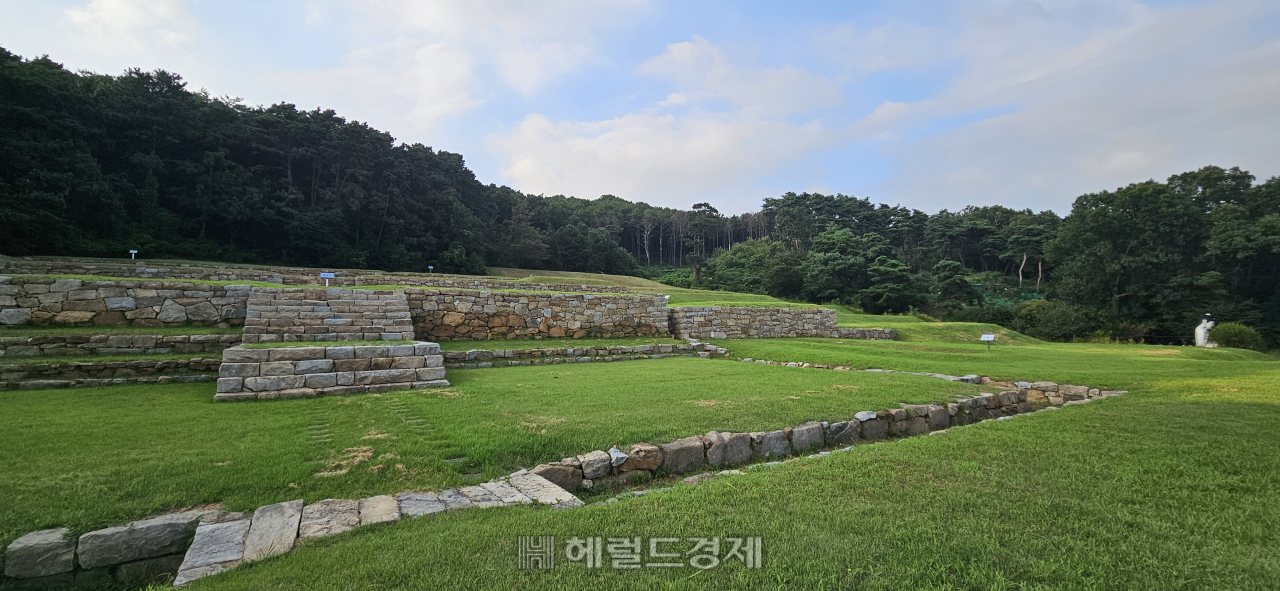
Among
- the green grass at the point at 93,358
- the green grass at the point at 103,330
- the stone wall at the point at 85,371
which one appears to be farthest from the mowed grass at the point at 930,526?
the green grass at the point at 103,330

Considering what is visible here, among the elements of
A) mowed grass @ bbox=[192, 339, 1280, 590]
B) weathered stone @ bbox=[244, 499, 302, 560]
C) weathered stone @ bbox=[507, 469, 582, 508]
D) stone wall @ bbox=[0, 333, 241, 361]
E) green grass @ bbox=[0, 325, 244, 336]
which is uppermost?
green grass @ bbox=[0, 325, 244, 336]

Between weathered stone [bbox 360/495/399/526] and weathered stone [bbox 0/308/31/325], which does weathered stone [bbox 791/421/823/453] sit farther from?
weathered stone [bbox 0/308/31/325]

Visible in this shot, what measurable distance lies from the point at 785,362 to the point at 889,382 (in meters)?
3.85

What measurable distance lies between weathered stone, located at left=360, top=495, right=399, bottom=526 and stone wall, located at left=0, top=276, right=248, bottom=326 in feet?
26.3

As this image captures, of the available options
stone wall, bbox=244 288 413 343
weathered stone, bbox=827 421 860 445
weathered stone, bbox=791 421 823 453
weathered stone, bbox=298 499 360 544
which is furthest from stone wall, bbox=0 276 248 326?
weathered stone, bbox=827 421 860 445

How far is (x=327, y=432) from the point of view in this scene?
4.55 m

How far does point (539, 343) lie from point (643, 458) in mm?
7422

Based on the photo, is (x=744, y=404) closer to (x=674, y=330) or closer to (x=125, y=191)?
(x=674, y=330)

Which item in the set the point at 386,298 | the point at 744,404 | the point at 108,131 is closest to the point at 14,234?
the point at 108,131

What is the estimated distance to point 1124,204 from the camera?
29.1 metres

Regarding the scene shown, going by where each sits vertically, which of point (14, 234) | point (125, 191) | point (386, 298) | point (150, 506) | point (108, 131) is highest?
point (108, 131)

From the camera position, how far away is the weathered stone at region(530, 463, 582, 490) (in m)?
3.79

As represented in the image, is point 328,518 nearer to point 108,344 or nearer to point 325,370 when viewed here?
point 325,370

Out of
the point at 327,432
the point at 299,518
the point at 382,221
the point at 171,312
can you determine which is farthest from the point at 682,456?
the point at 382,221
